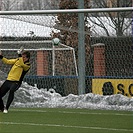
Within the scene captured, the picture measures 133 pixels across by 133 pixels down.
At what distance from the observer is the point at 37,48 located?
84.5 ft

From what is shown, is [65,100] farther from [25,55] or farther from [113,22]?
[113,22]

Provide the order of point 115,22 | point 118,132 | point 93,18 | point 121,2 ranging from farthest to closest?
1. point 121,2
2. point 93,18
3. point 115,22
4. point 118,132

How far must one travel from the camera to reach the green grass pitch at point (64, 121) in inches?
658

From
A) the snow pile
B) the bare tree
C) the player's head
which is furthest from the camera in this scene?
the bare tree

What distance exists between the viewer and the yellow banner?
2358 cm

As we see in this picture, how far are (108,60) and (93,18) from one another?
729cm

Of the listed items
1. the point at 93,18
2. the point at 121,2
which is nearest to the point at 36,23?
the point at 93,18

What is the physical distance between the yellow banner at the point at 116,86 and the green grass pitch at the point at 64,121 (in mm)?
1787

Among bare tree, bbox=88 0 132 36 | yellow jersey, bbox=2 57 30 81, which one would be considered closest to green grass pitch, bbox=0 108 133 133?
yellow jersey, bbox=2 57 30 81

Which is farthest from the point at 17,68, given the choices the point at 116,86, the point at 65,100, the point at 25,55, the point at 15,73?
the point at 116,86

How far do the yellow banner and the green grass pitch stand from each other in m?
1.79

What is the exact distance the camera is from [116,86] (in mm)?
23953

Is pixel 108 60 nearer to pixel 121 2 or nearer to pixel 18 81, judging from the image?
pixel 18 81

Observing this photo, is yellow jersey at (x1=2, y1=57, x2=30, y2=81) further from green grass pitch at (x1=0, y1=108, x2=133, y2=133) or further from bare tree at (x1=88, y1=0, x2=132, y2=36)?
bare tree at (x1=88, y1=0, x2=132, y2=36)
